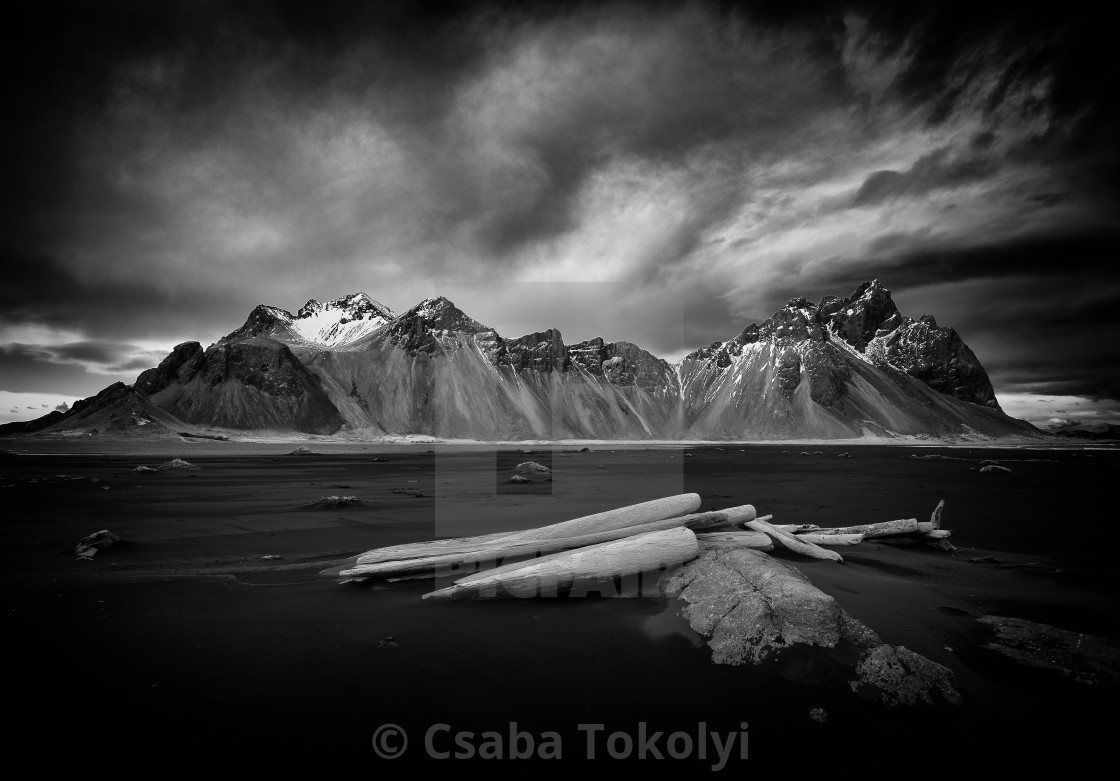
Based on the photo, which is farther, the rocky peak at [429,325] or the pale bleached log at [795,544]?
the rocky peak at [429,325]

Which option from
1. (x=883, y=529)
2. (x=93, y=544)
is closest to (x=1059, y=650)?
(x=883, y=529)

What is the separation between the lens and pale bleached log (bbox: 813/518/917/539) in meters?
8.99


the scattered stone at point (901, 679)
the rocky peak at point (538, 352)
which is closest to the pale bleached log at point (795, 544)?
the scattered stone at point (901, 679)

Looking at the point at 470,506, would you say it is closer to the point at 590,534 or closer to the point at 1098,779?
the point at 590,534

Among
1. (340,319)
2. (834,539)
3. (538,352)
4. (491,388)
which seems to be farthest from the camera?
(340,319)

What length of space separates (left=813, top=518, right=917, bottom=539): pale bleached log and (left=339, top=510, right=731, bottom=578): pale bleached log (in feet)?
13.7

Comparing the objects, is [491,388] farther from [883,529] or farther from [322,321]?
[883,529]

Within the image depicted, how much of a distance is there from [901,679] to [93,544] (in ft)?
39.0

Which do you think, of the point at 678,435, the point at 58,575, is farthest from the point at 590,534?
the point at 678,435

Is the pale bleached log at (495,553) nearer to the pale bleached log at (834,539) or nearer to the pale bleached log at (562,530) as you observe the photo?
the pale bleached log at (562,530)

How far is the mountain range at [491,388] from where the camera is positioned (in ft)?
301

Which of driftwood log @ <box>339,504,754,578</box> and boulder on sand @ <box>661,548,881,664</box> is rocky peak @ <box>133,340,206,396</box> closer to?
driftwood log @ <box>339,504,754,578</box>

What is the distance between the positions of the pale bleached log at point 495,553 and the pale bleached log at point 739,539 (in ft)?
1.34

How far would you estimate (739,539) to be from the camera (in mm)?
7598
